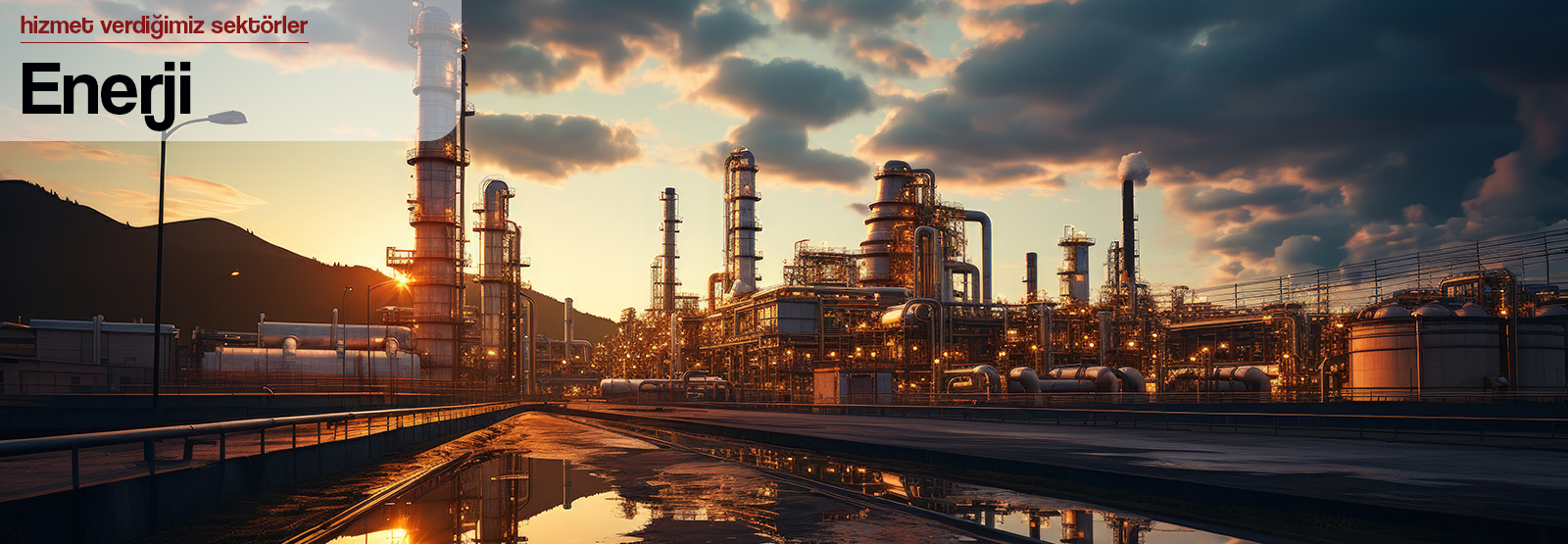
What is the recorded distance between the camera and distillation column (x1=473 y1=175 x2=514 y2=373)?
89375 mm

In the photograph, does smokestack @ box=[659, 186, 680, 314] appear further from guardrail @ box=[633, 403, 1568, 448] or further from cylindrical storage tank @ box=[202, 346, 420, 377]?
guardrail @ box=[633, 403, 1568, 448]

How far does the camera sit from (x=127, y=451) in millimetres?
11219

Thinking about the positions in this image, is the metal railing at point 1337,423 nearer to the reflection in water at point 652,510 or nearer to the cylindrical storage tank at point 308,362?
the reflection in water at point 652,510

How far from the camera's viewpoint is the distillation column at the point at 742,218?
9956 cm

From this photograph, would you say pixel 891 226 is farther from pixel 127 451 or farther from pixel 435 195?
pixel 127 451

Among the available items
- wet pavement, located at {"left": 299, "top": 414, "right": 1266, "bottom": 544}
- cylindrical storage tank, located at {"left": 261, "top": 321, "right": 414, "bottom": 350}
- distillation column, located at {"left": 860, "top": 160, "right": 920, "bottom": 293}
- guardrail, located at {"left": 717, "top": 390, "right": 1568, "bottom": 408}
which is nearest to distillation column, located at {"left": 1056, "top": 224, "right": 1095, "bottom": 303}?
distillation column, located at {"left": 860, "top": 160, "right": 920, "bottom": 293}

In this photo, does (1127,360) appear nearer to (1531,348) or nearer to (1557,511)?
(1531,348)

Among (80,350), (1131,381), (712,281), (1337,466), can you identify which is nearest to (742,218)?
(712,281)

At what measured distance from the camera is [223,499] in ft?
41.3

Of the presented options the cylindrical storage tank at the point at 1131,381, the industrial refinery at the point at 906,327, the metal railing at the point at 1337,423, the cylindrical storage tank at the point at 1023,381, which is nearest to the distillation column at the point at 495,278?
the industrial refinery at the point at 906,327

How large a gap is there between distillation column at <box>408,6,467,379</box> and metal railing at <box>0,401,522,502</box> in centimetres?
5898

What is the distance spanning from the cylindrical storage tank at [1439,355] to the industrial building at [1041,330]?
7cm

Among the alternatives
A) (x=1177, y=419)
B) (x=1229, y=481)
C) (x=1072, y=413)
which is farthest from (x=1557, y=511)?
(x=1072, y=413)

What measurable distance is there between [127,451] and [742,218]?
89.5 meters
